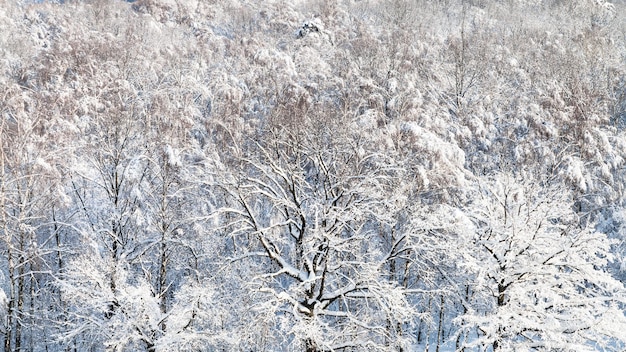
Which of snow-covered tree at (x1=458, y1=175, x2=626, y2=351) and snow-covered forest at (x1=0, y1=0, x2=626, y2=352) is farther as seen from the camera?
snow-covered forest at (x1=0, y1=0, x2=626, y2=352)

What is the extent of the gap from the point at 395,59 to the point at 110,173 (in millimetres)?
20301

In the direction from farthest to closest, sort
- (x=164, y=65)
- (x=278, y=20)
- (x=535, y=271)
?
(x=278, y=20) → (x=164, y=65) → (x=535, y=271)

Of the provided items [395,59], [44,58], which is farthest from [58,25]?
[395,59]

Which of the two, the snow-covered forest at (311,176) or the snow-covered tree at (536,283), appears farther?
the snow-covered forest at (311,176)

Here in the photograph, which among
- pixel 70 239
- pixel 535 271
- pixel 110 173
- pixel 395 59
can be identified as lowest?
pixel 70 239

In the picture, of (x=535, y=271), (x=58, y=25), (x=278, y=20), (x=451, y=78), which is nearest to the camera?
(x=535, y=271)

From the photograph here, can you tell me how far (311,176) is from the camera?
25.7 m

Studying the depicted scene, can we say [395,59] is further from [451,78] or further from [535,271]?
[535,271]

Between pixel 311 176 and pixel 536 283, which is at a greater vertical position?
pixel 536 283

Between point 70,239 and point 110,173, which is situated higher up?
point 110,173

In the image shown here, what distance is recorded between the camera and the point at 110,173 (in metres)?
18.4

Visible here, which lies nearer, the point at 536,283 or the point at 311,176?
the point at 536,283

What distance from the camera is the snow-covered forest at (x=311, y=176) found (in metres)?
13.5

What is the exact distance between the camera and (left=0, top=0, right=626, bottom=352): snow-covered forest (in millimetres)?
13539
